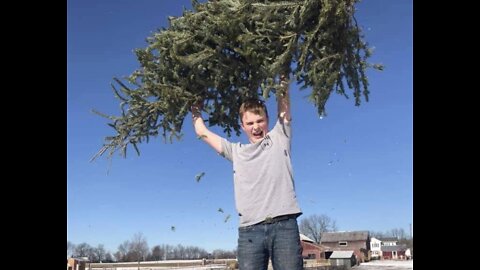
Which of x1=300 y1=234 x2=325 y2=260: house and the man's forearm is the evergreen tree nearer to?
the man's forearm

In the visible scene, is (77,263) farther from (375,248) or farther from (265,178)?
(375,248)

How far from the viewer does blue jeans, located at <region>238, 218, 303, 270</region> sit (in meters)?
2.06

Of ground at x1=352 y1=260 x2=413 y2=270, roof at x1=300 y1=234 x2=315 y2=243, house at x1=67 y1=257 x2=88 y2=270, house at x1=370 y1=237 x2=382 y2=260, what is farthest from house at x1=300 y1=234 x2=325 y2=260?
house at x1=67 y1=257 x2=88 y2=270

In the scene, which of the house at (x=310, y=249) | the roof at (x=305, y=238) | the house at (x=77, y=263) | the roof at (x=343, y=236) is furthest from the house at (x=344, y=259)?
the house at (x=77, y=263)

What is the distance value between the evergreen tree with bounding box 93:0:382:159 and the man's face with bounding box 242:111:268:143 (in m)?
0.13

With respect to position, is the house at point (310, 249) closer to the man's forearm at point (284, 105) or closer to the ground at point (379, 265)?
the man's forearm at point (284, 105)

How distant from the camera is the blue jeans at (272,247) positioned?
6.76 feet

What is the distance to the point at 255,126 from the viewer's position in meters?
2.31

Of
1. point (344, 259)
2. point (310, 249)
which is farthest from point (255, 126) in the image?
point (344, 259)

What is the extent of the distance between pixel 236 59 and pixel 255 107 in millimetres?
264

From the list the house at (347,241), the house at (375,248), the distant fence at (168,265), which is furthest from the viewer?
the house at (375,248)

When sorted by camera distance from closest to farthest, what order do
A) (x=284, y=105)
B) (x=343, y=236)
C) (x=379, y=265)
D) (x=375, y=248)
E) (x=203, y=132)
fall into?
(x=284, y=105), (x=203, y=132), (x=343, y=236), (x=375, y=248), (x=379, y=265)

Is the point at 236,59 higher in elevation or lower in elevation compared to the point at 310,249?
higher
